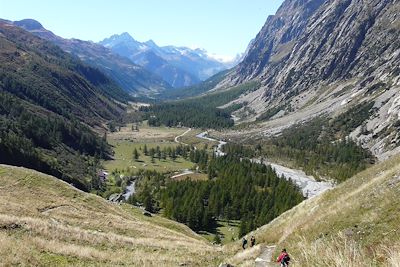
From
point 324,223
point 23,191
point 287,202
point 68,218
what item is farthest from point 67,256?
point 287,202

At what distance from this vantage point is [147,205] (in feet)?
451

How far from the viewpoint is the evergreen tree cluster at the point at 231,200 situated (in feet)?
402

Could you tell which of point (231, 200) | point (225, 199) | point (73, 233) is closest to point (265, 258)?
point (73, 233)

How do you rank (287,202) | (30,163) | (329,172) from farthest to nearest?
(329,172) < (30,163) < (287,202)

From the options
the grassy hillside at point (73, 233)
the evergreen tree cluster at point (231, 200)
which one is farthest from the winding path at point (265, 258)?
the evergreen tree cluster at point (231, 200)

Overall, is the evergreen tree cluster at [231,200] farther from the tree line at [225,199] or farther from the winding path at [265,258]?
the winding path at [265,258]

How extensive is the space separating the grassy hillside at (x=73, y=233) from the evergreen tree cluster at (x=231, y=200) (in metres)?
40.5

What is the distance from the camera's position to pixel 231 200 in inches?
5758

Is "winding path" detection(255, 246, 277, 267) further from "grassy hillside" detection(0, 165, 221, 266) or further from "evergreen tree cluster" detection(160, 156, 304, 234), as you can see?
"evergreen tree cluster" detection(160, 156, 304, 234)

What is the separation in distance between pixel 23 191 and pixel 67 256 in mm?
44691

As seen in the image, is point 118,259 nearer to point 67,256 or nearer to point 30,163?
point 67,256

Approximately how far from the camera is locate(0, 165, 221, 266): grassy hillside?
23969 mm

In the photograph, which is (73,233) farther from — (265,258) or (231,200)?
(231,200)

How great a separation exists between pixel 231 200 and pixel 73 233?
114779 millimetres
